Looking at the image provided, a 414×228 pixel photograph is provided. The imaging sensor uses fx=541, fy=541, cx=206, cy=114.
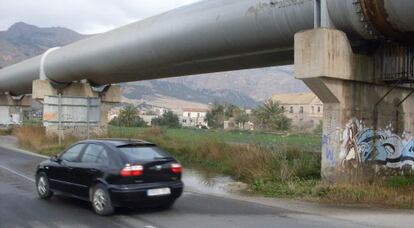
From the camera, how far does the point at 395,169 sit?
14914mm

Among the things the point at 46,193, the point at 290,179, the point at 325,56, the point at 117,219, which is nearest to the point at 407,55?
the point at 325,56

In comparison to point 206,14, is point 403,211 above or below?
below

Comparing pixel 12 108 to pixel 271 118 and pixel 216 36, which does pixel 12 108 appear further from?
pixel 271 118

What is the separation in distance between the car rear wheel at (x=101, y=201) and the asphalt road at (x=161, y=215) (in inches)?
5.7

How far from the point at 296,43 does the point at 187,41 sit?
5.94 m

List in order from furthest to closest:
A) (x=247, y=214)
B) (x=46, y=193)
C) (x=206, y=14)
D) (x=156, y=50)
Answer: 1. (x=156, y=50)
2. (x=206, y=14)
3. (x=46, y=193)
4. (x=247, y=214)

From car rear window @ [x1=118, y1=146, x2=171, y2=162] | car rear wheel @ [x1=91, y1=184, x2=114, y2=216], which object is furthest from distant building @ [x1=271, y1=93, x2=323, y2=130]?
car rear wheel @ [x1=91, y1=184, x2=114, y2=216]

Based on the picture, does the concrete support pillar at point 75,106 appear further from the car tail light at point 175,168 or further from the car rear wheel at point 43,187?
the car tail light at point 175,168

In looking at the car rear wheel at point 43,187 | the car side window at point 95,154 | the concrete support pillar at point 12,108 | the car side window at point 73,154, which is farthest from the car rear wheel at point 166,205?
the concrete support pillar at point 12,108

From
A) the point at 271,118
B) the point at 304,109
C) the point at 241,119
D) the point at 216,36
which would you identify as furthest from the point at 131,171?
the point at 304,109

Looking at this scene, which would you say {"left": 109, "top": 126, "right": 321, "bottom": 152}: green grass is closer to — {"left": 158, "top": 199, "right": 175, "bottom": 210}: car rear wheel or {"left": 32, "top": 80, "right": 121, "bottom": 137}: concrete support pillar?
{"left": 32, "top": 80, "right": 121, "bottom": 137}: concrete support pillar

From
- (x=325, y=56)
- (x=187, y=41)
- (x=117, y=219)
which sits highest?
(x=187, y=41)

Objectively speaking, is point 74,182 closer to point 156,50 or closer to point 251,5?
point 251,5

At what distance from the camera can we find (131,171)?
392 inches
